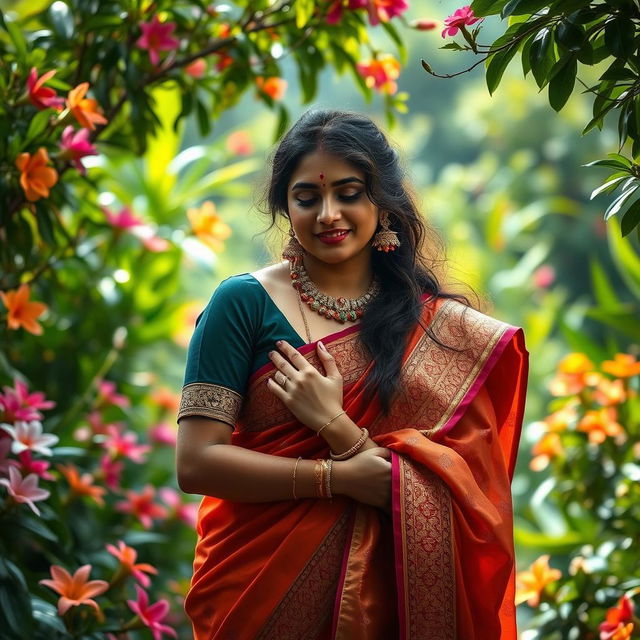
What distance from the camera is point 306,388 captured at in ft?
5.74

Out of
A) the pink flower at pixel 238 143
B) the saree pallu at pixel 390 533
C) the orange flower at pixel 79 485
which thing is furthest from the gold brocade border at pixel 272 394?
the pink flower at pixel 238 143

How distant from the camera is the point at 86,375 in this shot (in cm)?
337

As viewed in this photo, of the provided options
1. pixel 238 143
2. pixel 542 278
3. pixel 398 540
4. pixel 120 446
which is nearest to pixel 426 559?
pixel 398 540

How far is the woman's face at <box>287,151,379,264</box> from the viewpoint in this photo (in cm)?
183

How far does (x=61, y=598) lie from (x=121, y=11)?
4.86ft

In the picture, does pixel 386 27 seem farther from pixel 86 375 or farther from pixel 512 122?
pixel 512 122

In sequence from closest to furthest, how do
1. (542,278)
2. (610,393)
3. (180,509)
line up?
(610,393), (180,509), (542,278)

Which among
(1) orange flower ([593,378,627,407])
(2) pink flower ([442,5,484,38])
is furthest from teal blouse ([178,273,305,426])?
(1) orange flower ([593,378,627,407])

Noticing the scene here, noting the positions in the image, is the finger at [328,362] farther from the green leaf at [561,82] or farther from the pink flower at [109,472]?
the pink flower at [109,472]

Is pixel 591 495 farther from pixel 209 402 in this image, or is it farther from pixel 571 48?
pixel 571 48

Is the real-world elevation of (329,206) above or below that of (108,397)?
above

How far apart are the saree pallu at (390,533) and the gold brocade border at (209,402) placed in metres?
0.07

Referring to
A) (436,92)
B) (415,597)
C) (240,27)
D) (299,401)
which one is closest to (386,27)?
(240,27)

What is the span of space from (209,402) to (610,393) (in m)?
1.58
